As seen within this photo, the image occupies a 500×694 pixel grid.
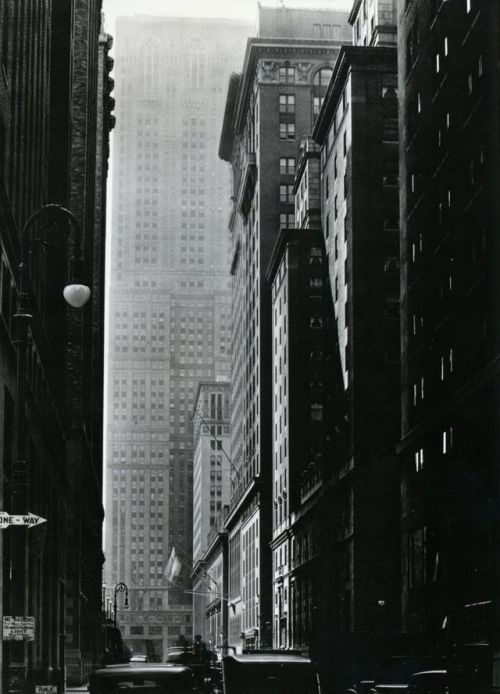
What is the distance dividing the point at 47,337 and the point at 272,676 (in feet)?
133

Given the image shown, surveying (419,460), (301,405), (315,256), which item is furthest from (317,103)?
(419,460)

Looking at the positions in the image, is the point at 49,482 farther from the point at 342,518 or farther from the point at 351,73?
the point at 351,73

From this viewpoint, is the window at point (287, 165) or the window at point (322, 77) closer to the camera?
the window at point (322, 77)

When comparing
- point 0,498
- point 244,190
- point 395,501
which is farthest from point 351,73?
point 244,190

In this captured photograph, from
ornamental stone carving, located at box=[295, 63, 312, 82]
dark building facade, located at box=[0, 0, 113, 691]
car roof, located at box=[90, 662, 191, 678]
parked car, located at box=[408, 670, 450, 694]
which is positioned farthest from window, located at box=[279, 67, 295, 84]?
car roof, located at box=[90, 662, 191, 678]

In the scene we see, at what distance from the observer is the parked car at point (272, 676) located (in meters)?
23.2

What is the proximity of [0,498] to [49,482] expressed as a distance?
2566cm

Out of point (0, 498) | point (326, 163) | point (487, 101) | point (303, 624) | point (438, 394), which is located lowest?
point (303, 624)

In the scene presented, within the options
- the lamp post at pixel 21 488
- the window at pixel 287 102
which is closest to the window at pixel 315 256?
the window at pixel 287 102

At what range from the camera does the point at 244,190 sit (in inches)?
6216

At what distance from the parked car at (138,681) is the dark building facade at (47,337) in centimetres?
181

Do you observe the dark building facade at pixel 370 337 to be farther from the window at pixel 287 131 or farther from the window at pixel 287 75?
the window at pixel 287 75

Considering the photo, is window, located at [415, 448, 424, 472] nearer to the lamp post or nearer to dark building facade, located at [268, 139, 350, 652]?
dark building facade, located at [268, 139, 350, 652]

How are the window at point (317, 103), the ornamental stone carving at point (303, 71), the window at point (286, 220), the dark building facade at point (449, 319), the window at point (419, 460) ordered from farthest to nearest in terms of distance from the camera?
the ornamental stone carving at point (303, 71) → the window at point (286, 220) → the window at point (317, 103) → the window at point (419, 460) → the dark building facade at point (449, 319)
